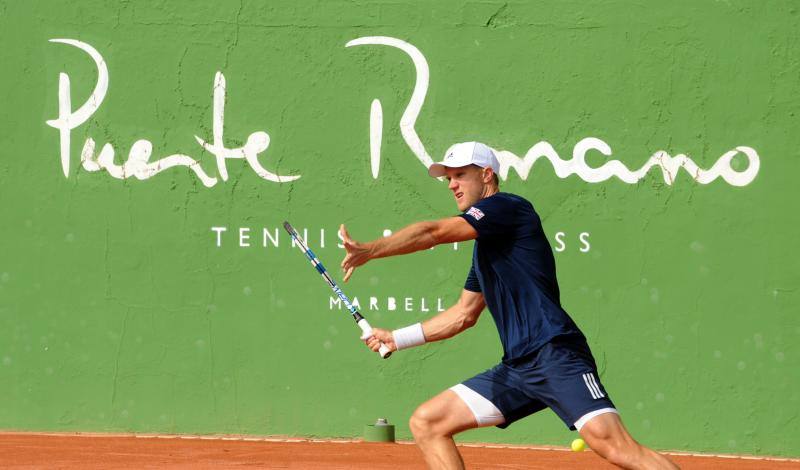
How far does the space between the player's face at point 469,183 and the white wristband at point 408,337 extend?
2.24 feet

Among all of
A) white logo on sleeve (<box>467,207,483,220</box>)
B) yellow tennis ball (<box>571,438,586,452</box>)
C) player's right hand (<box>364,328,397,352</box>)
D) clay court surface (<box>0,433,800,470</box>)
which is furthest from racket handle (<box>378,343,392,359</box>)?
yellow tennis ball (<box>571,438,586,452</box>)

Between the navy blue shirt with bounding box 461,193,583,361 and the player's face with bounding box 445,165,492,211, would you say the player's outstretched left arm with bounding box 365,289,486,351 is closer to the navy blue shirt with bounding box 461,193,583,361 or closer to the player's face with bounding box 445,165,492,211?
the navy blue shirt with bounding box 461,193,583,361

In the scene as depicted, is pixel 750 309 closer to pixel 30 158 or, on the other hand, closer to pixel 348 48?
pixel 348 48

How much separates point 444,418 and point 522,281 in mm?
695

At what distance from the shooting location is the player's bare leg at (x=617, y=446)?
5137 millimetres

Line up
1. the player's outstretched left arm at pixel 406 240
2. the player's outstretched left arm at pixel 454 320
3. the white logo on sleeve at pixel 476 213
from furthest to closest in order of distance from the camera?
the player's outstretched left arm at pixel 454 320 < the white logo on sleeve at pixel 476 213 < the player's outstretched left arm at pixel 406 240

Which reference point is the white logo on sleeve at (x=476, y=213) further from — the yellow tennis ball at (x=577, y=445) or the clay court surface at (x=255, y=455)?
the yellow tennis ball at (x=577, y=445)

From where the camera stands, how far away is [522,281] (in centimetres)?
555

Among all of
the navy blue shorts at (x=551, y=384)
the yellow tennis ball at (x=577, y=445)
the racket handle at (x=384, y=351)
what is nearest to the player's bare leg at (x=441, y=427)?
the navy blue shorts at (x=551, y=384)

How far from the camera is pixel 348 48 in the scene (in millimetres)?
9180

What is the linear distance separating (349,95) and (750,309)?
323 centimetres

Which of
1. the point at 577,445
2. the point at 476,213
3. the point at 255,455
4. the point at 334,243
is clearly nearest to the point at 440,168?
the point at 476,213

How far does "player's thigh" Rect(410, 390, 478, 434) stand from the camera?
5555 millimetres

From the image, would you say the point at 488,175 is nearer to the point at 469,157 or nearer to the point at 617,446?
the point at 469,157
